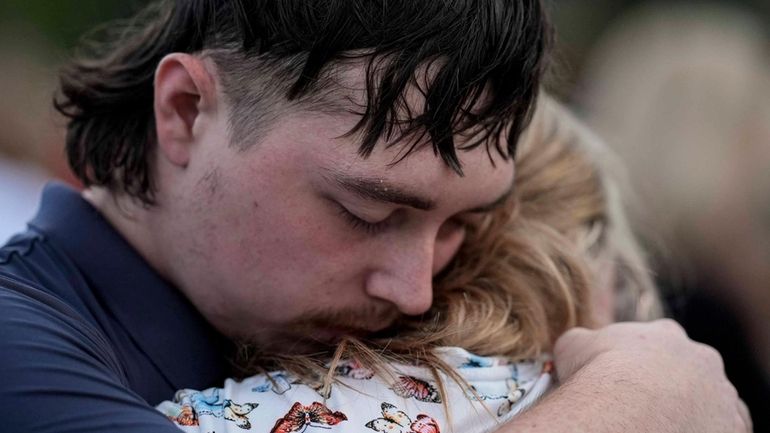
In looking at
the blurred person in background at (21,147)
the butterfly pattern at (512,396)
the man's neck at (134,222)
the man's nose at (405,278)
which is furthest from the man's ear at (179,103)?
the blurred person in background at (21,147)

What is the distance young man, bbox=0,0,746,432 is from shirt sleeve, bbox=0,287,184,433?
0.06 feet

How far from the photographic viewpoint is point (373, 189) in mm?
1841

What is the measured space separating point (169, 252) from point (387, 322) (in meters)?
0.48

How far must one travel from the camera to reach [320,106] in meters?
1.86

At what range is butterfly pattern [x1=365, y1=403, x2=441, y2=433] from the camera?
171cm

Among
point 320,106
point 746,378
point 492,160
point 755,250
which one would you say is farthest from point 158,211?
point 755,250

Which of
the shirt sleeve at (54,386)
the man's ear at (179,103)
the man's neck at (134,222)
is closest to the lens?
the shirt sleeve at (54,386)

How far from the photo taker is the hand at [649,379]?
1737mm

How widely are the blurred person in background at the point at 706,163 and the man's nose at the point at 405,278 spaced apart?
5.45 feet

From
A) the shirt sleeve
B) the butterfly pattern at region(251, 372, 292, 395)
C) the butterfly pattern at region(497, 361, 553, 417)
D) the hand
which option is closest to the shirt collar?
the butterfly pattern at region(251, 372, 292, 395)

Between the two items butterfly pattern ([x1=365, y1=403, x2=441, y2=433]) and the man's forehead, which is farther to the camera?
the man's forehead

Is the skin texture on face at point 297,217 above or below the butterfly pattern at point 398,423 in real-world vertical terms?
above

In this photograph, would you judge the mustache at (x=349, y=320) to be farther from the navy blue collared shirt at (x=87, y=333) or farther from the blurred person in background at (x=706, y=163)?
the blurred person in background at (x=706, y=163)

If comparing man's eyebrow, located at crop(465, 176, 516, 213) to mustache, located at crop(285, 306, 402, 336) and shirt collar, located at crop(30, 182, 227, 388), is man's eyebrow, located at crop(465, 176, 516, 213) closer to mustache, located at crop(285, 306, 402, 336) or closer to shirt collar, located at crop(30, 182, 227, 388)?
mustache, located at crop(285, 306, 402, 336)
